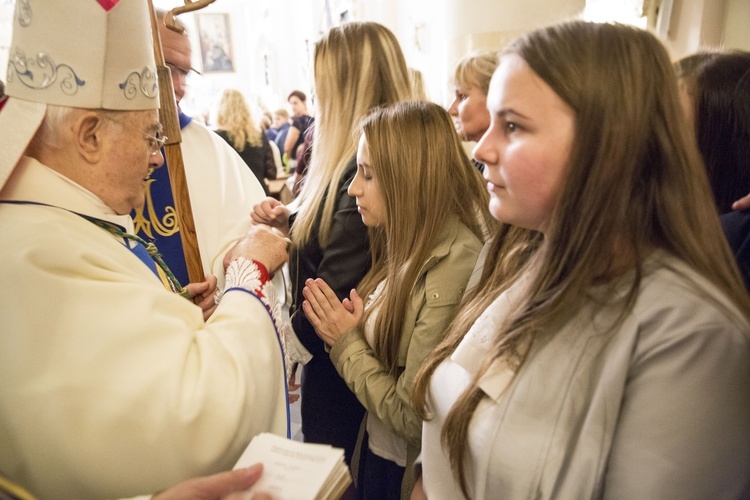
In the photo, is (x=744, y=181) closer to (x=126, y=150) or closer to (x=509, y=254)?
(x=509, y=254)

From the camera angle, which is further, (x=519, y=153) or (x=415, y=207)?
(x=415, y=207)

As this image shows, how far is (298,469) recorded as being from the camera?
1.01m

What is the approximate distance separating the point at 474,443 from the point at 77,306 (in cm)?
86

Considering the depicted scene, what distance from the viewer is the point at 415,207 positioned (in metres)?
1.65

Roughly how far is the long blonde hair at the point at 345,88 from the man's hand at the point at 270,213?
0.14m

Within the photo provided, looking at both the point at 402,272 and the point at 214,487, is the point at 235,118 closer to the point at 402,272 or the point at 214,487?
the point at 402,272

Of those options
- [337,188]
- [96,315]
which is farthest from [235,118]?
[96,315]

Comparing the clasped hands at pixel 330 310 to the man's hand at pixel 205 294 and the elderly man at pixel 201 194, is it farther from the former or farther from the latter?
the elderly man at pixel 201 194

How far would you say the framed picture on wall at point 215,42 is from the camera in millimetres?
13328

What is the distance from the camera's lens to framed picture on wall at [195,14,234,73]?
13328 mm

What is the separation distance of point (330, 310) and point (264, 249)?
0.28 meters

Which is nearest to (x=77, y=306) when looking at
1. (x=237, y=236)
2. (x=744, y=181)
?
(x=237, y=236)

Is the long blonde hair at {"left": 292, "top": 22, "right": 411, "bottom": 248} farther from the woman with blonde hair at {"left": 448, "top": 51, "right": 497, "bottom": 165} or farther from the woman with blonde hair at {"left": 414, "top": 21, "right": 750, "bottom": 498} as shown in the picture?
the woman with blonde hair at {"left": 414, "top": 21, "right": 750, "bottom": 498}

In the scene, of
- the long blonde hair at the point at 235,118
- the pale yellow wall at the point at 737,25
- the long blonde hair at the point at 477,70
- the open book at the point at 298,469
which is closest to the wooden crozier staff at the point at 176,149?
the open book at the point at 298,469
